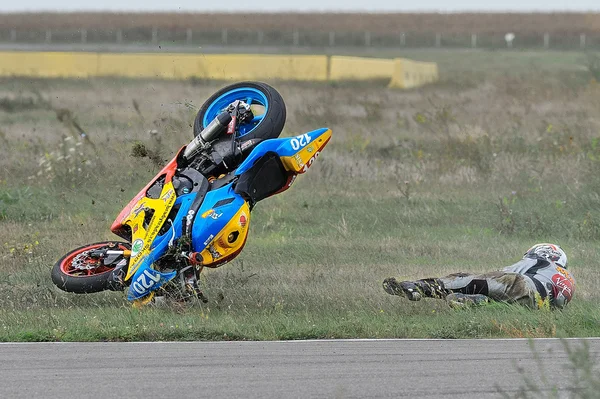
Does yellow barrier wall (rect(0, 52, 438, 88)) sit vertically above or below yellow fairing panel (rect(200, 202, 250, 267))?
below

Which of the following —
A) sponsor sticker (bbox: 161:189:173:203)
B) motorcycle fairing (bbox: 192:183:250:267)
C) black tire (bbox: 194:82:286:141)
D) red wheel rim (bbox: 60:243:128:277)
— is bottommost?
red wheel rim (bbox: 60:243:128:277)

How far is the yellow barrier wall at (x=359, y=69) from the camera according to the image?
3647cm

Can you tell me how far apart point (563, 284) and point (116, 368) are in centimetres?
427

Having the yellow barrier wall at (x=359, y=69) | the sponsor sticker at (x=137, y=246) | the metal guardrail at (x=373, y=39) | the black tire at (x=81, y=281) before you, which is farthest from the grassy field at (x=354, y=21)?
the sponsor sticker at (x=137, y=246)

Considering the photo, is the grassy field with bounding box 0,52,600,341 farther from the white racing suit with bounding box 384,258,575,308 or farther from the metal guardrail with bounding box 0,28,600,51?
the metal guardrail with bounding box 0,28,600,51

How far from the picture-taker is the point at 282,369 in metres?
7.30

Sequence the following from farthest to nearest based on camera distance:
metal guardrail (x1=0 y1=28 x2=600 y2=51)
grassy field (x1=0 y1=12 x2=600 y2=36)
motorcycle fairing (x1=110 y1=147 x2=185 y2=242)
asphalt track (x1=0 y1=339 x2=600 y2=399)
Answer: grassy field (x1=0 y1=12 x2=600 y2=36) → metal guardrail (x1=0 y1=28 x2=600 y2=51) → motorcycle fairing (x1=110 y1=147 x2=185 y2=242) → asphalt track (x1=0 y1=339 x2=600 y2=399)

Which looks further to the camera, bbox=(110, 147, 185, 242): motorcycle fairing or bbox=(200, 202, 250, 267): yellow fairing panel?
bbox=(110, 147, 185, 242): motorcycle fairing

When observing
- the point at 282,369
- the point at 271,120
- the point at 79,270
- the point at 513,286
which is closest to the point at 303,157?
the point at 271,120

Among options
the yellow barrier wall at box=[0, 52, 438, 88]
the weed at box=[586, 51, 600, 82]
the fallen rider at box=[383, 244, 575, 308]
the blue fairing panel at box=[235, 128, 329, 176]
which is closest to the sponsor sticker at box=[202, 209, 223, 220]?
the blue fairing panel at box=[235, 128, 329, 176]

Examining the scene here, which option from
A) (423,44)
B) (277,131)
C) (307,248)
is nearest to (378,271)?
(307,248)

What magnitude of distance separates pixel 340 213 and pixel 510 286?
19.4ft

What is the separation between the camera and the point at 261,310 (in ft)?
31.7

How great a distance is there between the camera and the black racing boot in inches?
386
